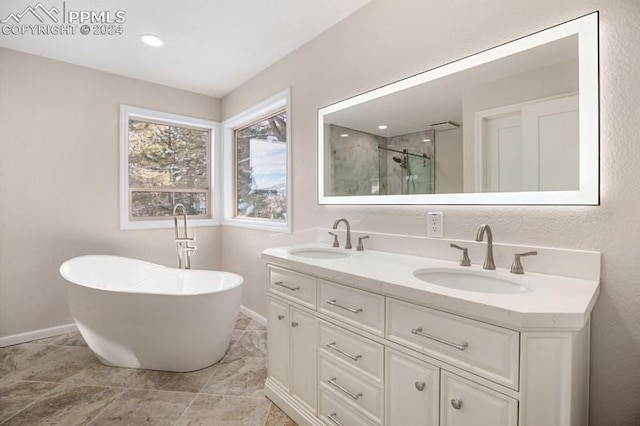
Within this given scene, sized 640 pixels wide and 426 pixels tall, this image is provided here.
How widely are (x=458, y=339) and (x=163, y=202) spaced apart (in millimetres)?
3498

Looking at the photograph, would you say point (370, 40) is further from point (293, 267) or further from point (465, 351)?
point (465, 351)

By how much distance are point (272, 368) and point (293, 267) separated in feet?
2.42

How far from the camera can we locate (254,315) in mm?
3215

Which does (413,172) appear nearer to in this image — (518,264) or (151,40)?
(518,264)

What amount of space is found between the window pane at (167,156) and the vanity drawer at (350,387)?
2.97 m

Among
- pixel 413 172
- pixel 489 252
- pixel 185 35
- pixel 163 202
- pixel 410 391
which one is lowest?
pixel 410 391

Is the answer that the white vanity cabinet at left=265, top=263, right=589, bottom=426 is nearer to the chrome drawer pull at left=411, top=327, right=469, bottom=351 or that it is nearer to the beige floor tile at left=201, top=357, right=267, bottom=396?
the chrome drawer pull at left=411, top=327, right=469, bottom=351

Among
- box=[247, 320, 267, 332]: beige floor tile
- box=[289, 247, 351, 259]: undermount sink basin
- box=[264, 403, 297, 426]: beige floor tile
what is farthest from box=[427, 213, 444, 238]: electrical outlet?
box=[247, 320, 267, 332]: beige floor tile

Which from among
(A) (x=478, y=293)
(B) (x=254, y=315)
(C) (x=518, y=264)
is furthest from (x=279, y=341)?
(B) (x=254, y=315)

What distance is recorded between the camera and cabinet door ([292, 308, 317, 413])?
5.28 feet

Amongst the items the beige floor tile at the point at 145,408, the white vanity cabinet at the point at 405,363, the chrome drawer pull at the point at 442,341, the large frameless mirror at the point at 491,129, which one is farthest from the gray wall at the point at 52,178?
the chrome drawer pull at the point at 442,341

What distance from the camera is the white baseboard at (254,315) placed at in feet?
10.1

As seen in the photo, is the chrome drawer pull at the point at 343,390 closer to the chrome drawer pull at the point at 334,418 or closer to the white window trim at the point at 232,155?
the chrome drawer pull at the point at 334,418

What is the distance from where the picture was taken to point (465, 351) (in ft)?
3.34
